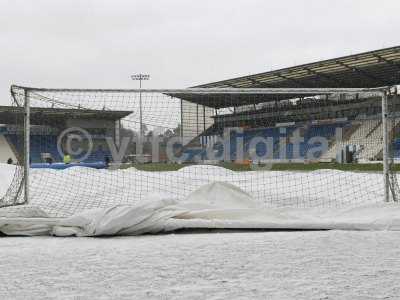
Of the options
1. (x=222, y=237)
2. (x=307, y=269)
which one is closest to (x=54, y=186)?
(x=222, y=237)

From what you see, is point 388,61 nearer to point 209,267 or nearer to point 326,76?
point 326,76

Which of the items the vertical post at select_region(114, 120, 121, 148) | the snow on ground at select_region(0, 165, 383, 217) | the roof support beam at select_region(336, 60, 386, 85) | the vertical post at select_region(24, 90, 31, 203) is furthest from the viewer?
the roof support beam at select_region(336, 60, 386, 85)

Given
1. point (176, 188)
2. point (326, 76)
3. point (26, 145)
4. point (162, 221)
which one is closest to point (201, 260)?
point (162, 221)

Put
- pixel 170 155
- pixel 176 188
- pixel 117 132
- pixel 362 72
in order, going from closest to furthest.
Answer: pixel 176 188, pixel 170 155, pixel 117 132, pixel 362 72

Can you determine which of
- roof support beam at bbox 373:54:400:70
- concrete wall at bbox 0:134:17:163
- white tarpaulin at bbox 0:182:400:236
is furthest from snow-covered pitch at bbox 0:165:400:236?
concrete wall at bbox 0:134:17:163

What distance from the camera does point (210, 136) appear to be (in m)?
17.6

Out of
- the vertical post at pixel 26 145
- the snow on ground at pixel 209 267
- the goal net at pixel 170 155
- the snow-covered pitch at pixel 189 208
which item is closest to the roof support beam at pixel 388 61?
the goal net at pixel 170 155

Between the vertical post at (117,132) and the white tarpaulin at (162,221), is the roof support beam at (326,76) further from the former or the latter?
the white tarpaulin at (162,221)

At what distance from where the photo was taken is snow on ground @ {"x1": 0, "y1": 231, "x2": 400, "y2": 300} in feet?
7.55

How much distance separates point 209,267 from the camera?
2801 mm

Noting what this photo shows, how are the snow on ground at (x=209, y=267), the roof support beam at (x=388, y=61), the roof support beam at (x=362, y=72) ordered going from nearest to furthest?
1. the snow on ground at (x=209, y=267)
2. the roof support beam at (x=388, y=61)
3. the roof support beam at (x=362, y=72)

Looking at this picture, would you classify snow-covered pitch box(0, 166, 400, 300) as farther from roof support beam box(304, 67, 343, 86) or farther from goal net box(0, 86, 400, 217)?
roof support beam box(304, 67, 343, 86)

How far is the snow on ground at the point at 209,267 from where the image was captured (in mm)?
2303

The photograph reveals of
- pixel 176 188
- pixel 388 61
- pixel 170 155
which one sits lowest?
pixel 176 188
